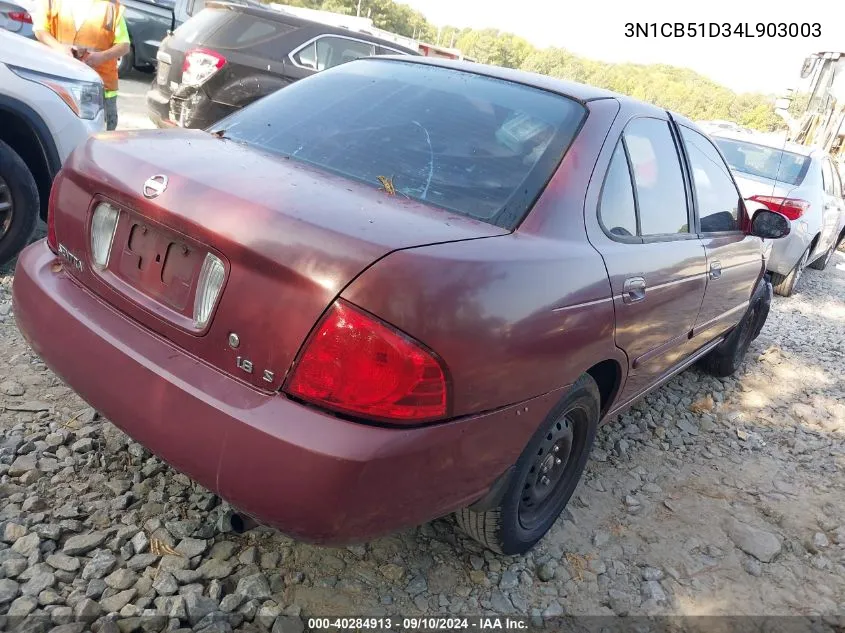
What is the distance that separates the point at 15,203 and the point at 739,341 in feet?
14.8

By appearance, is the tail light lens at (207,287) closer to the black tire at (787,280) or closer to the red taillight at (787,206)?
the red taillight at (787,206)

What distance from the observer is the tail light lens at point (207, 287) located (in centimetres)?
166

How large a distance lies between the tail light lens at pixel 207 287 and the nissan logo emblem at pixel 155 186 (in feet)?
0.86

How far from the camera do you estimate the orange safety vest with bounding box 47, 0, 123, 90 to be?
4.81 m

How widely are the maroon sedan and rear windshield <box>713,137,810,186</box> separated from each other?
482 cm

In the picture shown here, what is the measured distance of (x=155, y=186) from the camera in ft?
5.88

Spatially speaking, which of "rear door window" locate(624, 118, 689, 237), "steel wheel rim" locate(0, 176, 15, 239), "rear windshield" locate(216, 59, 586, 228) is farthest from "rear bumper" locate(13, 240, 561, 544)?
"steel wheel rim" locate(0, 176, 15, 239)

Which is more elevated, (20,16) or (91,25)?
(91,25)

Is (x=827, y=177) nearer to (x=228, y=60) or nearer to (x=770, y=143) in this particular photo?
(x=770, y=143)

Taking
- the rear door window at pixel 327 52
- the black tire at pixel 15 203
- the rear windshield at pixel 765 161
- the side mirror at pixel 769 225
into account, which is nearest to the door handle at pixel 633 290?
the side mirror at pixel 769 225

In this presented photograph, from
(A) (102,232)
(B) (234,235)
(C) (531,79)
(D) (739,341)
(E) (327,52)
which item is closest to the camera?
(B) (234,235)

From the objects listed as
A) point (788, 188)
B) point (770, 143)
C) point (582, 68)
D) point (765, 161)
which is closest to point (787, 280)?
point (788, 188)

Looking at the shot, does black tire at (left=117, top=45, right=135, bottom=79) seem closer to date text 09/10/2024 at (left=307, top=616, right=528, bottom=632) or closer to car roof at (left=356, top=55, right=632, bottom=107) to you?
car roof at (left=356, top=55, right=632, bottom=107)

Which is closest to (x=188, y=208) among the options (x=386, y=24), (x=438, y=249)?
(x=438, y=249)
